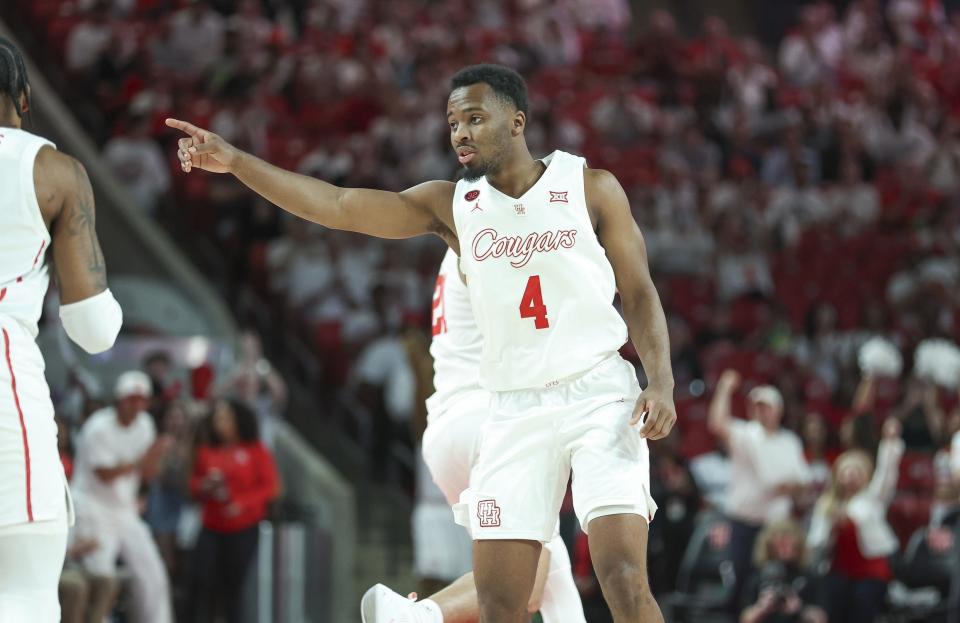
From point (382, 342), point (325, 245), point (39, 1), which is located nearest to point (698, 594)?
point (382, 342)

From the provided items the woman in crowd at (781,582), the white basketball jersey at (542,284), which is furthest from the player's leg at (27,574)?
the woman in crowd at (781,582)

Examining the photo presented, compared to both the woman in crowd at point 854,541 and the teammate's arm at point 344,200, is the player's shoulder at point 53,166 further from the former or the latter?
the woman in crowd at point 854,541

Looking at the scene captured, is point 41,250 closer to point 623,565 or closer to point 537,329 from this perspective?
point 537,329

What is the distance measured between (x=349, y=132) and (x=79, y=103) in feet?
8.98

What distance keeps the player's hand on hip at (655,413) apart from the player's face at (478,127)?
933 mm

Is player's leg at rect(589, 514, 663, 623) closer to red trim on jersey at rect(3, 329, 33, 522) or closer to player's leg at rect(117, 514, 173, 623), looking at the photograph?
red trim on jersey at rect(3, 329, 33, 522)

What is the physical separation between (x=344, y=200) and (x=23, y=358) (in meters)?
1.27

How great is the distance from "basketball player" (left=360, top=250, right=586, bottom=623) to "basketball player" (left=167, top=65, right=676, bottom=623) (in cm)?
67

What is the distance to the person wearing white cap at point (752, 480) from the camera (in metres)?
10.6

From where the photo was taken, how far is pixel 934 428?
11242mm

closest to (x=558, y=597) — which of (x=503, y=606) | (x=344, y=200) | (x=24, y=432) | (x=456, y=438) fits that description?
(x=456, y=438)

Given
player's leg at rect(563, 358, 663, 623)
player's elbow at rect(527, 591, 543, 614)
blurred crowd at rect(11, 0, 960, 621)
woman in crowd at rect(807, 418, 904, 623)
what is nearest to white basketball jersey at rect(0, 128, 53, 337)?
player's leg at rect(563, 358, 663, 623)

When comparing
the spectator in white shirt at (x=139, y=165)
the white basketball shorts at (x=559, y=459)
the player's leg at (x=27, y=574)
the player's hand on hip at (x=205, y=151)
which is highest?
the spectator in white shirt at (x=139, y=165)

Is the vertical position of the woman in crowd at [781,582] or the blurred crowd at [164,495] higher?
the blurred crowd at [164,495]
